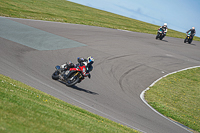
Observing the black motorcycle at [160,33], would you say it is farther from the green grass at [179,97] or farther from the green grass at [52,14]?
the green grass at [179,97]

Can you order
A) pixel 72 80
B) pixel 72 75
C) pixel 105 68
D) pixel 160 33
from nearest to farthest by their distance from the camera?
pixel 72 80 < pixel 72 75 < pixel 105 68 < pixel 160 33

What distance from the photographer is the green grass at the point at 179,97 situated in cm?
1296

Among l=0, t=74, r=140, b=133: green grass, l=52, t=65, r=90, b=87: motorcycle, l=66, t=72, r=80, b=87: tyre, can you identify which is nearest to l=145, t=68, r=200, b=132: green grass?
l=52, t=65, r=90, b=87: motorcycle

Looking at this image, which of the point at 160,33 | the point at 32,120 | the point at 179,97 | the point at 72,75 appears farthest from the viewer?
the point at 160,33

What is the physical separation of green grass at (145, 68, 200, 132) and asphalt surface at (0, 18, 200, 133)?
2.80 feet

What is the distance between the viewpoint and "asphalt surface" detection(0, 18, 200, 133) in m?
10.7

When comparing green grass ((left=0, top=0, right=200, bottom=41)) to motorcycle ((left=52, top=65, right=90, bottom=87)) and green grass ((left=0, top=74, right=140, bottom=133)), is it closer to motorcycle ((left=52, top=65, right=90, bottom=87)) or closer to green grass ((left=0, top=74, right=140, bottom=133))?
motorcycle ((left=52, top=65, right=90, bottom=87))

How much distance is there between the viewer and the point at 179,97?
16031 mm

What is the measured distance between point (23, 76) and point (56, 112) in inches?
199

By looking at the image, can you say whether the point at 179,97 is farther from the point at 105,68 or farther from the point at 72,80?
the point at 72,80

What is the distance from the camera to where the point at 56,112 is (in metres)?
6.72

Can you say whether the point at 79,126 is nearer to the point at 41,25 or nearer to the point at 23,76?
the point at 23,76

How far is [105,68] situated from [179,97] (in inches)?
214

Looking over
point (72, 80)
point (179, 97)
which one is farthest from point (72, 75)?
point (179, 97)
